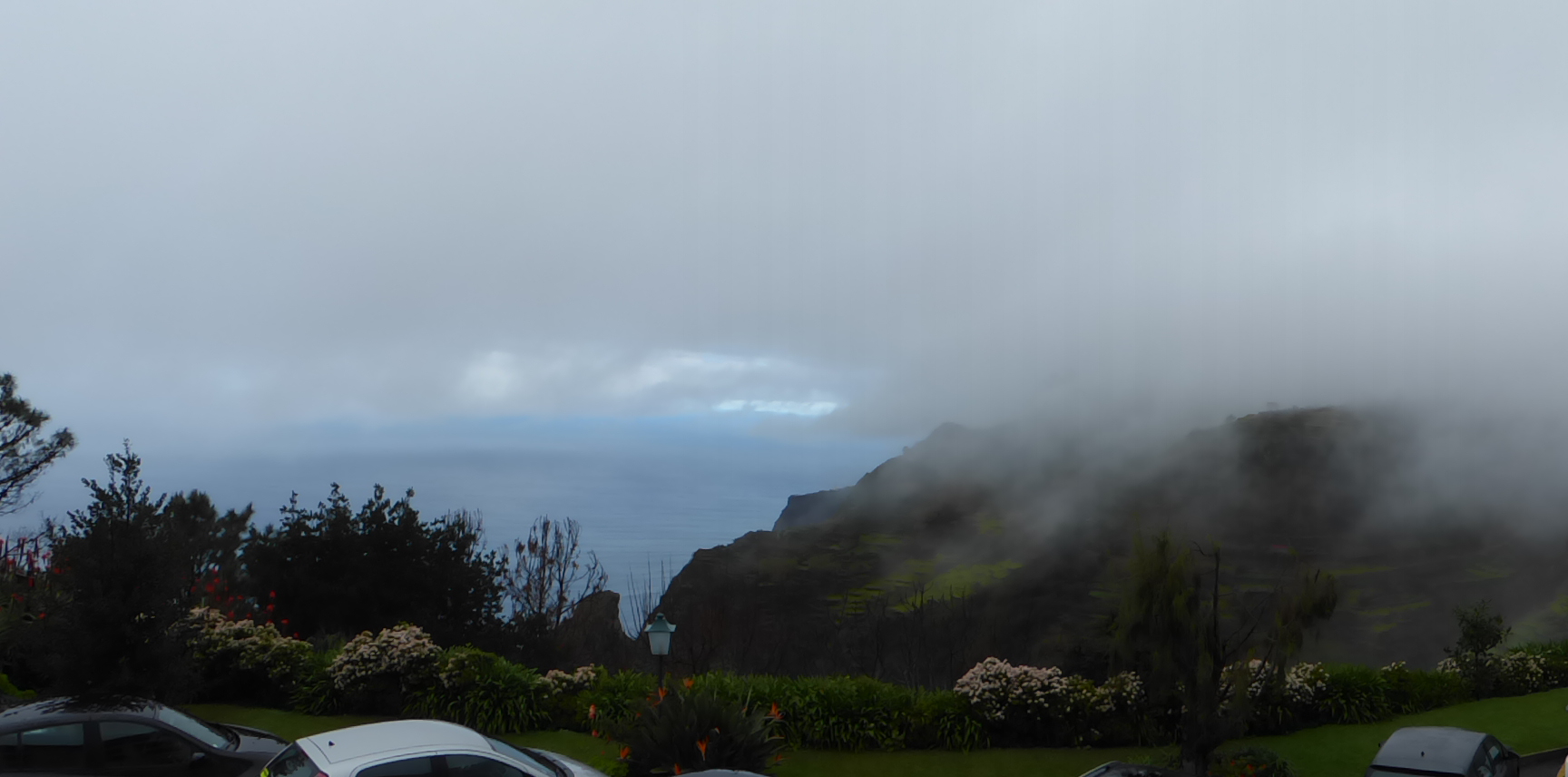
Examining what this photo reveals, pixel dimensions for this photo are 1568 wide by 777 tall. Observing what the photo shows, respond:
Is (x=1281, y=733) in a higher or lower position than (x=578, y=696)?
lower

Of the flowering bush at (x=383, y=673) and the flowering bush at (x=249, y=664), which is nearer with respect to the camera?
the flowering bush at (x=383, y=673)

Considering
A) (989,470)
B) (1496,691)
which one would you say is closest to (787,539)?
(989,470)

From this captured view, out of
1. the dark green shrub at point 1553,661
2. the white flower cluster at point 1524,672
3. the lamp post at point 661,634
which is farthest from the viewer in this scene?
the dark green shrub at point 1553,661

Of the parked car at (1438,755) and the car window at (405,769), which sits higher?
the car window at (405,769)

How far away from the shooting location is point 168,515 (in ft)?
39.9

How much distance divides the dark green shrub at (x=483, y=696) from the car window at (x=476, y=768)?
20.2 feet

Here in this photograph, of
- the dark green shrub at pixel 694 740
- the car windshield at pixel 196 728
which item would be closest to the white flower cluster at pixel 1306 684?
the dark green shrub at pixel 694 740

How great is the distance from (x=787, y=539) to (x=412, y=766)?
3502 centimetres

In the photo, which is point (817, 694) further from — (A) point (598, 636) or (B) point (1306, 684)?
(A) point (598, 636)

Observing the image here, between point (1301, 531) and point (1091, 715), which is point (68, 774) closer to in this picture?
point (1091, 715)

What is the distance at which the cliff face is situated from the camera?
33688 mm

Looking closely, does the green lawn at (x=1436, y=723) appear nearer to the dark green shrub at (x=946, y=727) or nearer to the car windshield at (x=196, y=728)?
the dark green shrub at (x=946, y=727)

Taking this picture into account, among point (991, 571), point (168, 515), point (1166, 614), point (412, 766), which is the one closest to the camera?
point (412, 766)

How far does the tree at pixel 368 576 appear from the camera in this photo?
21.7 metres
